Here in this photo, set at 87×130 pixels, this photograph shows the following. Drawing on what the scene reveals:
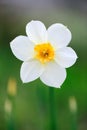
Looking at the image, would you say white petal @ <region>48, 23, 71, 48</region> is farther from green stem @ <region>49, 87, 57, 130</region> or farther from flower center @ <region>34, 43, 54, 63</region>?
green stem @ <region>49, 87, 57, 130</region>

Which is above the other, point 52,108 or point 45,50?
point 45,50

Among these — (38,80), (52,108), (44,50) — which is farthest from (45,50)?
(38,80)

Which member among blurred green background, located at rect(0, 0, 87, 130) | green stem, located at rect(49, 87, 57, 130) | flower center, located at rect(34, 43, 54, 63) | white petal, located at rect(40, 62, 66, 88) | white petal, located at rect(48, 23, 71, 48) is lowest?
blurred green background, located at rect(0, 0, 87, 130)

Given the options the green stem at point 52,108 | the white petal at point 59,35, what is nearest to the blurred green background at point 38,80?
the green stem at point 52,108

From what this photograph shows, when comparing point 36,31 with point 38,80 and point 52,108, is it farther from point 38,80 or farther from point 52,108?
point 38,80

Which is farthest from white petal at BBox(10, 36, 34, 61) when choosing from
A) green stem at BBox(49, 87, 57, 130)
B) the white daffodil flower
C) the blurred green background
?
the blurred green background

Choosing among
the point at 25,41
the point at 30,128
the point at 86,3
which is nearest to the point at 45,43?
the point at 25,41
